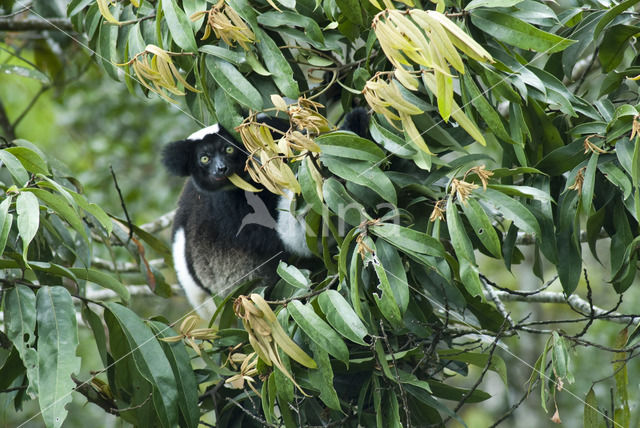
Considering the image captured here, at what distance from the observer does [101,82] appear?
18.3 feet

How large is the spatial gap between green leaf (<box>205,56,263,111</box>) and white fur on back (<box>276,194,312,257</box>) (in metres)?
0.66

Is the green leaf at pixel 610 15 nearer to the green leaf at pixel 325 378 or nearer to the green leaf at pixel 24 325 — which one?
the green leaf at pixel 325 378

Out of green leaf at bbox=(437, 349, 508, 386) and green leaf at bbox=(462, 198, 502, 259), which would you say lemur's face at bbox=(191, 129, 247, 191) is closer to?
green leaf at bbox=(437, 349, 508, 386)

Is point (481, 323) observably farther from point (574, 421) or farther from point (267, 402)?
point (574, 421)

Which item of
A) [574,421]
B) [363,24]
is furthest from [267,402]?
[574,421]

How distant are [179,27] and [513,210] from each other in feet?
3.23

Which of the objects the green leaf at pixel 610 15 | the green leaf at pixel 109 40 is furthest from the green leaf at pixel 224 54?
the green leaf at pixel 610 15

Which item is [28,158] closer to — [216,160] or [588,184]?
[216,160]

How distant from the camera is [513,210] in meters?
1.57

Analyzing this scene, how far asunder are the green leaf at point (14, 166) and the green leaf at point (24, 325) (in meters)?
0.30

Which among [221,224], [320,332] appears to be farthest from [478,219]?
[221,224]

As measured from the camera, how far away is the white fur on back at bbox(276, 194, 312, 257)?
243cm

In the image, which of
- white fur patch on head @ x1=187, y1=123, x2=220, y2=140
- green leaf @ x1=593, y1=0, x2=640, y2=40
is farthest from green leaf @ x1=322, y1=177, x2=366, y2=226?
white fur patch on head @ x1=187, y1=123, x2=220, y2=140

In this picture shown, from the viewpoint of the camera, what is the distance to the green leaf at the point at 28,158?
1928mm
